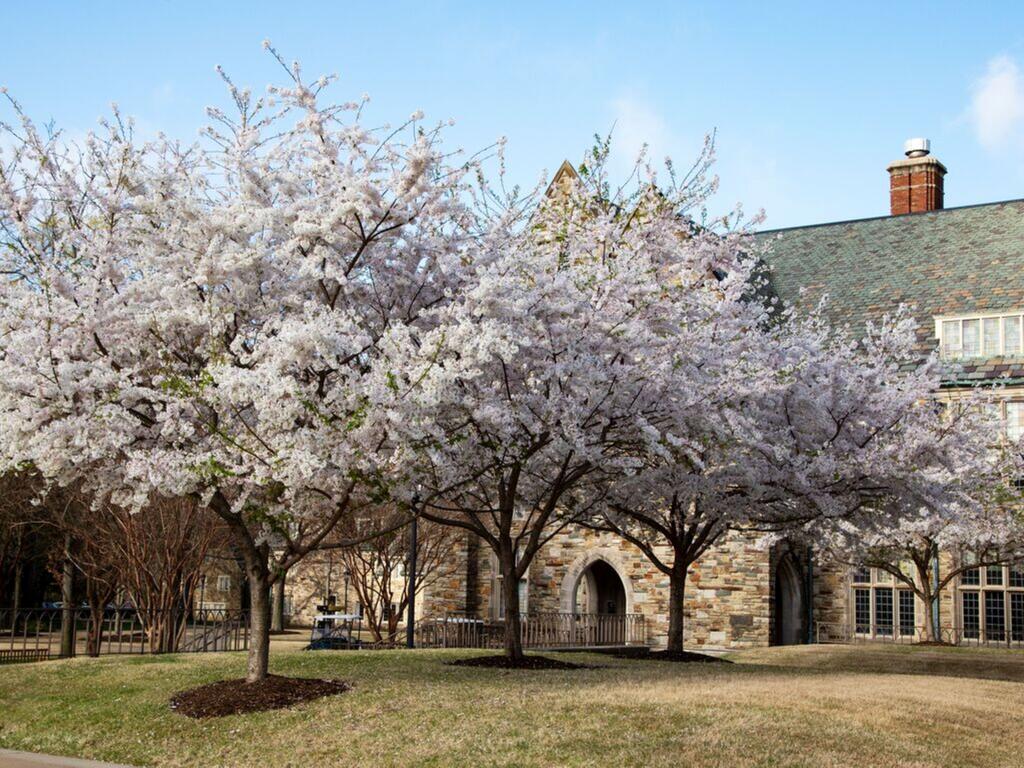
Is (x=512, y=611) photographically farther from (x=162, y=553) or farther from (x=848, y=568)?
(x=848, y=568)

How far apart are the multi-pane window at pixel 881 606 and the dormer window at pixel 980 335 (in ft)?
20.2

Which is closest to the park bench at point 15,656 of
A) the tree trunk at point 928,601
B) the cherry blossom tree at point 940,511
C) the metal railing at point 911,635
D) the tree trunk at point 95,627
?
the tree trunk at point 95,627

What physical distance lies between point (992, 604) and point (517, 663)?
19.0m

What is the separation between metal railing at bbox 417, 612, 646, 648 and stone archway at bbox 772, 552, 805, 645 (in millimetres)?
3943

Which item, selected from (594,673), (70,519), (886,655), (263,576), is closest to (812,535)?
(886,655)

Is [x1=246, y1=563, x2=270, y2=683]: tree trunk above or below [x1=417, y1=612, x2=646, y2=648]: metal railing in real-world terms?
above

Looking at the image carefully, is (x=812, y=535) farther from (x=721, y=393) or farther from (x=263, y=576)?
(x=263, y=576)

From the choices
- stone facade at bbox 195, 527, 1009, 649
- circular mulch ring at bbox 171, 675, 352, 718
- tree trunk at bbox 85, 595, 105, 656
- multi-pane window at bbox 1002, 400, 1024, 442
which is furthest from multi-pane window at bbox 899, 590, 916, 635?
circular mulch ring at bbox 171, 675, 352, 718

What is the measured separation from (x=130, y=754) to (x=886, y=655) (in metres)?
18.0

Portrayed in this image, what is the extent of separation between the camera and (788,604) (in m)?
32.8

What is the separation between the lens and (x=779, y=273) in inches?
1494

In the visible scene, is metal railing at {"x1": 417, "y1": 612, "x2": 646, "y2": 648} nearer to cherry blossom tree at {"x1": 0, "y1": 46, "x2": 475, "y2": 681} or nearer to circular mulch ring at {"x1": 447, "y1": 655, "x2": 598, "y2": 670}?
circular mulch ring at {"x1": 447, "y1": 655, "x2": 598, "y2": 670}

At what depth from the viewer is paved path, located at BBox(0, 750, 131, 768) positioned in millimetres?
11414

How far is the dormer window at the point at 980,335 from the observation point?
32.0 metres
